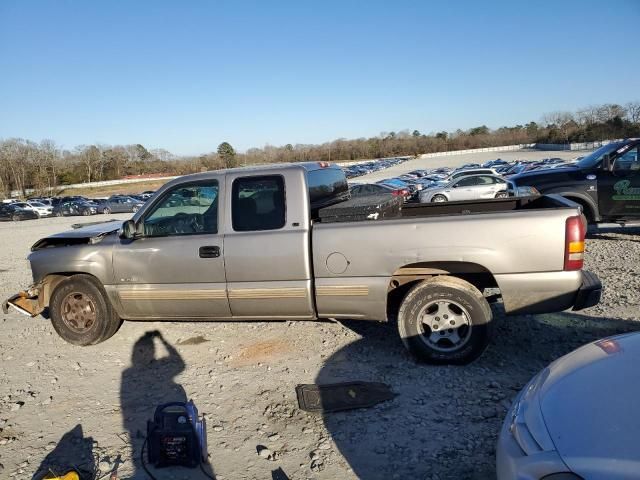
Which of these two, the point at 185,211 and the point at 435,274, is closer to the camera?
the point at 435,274

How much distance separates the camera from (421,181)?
37562 millimetres

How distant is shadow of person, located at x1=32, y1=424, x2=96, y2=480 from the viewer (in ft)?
9.84

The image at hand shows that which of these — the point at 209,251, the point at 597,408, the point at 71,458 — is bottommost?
the point at 71,458

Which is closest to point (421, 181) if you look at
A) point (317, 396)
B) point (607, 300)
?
point (607, 300)

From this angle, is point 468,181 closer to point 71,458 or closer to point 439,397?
point 439,397

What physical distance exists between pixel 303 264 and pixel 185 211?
139 centimetres

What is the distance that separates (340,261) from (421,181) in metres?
34.8

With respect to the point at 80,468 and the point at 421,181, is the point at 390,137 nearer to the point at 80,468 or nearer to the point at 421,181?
the point at 421,181

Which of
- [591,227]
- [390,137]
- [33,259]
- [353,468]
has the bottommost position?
A: [353,468]

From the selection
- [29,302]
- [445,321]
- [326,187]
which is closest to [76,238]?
[29,302]

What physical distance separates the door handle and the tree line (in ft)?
234

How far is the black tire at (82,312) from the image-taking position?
4.96m

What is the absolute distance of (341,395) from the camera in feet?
12.4

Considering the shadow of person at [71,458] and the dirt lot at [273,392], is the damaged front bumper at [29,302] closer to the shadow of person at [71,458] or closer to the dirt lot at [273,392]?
the dirt lot at [273,392]
